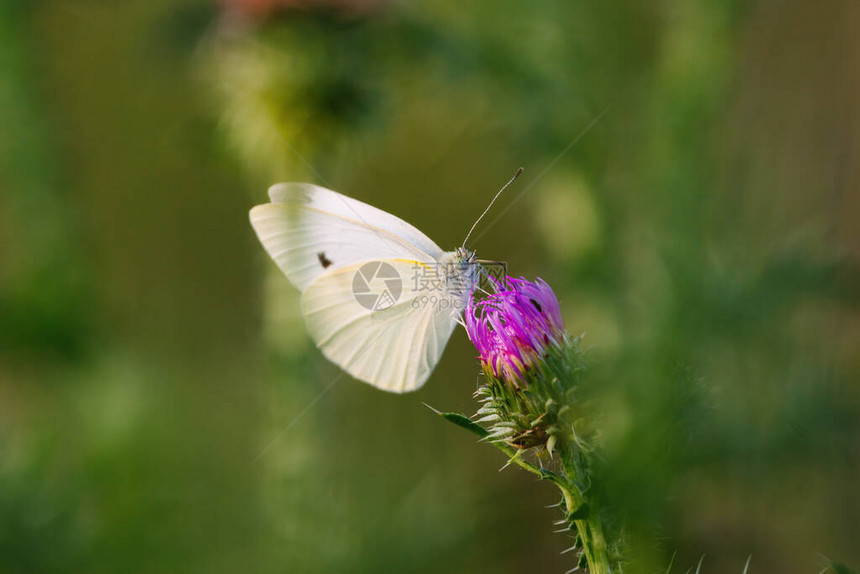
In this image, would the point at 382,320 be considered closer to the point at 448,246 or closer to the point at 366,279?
the point at 366,279

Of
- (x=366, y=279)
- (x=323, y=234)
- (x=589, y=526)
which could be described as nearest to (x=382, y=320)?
(x=366, y=279)

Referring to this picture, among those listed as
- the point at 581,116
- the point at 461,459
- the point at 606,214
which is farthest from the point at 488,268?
the point at 461,459

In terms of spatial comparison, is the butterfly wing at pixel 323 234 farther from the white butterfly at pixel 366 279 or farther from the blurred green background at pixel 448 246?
the blurred green background at pixel 448 246

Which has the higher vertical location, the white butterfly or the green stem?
the white butterfly

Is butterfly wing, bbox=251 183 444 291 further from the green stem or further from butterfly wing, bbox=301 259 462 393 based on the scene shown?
the green stem

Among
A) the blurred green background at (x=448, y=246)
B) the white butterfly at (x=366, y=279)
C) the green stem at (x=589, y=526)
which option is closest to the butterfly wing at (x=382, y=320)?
the white butterfly at (x=366, y=279)

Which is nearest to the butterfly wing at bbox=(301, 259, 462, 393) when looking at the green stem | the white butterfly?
the white butterfly
